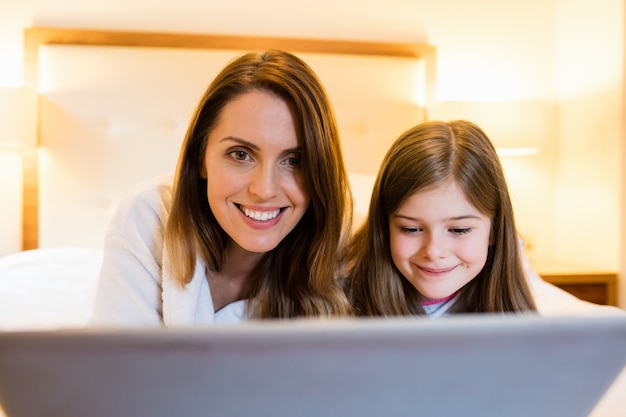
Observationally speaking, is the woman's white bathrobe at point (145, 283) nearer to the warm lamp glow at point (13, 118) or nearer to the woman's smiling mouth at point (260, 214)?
the woman's smiling mouth at point (260, 214)

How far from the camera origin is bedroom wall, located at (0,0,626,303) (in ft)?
8.57

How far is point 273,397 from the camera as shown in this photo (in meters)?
0.42

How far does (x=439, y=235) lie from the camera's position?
1.12 metres

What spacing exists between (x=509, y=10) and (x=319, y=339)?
2961 millimetres

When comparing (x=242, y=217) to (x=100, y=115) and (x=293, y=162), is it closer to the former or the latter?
(x=293, y=162)

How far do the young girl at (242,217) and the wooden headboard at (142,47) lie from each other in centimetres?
152

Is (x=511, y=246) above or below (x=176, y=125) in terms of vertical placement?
below

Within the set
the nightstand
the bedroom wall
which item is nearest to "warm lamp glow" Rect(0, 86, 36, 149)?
the bedroom wall

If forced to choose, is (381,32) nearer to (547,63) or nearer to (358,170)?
(358,170)

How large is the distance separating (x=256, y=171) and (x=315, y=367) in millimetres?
680

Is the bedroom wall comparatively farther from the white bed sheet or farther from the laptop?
the laptop

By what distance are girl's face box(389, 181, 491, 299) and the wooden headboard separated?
5.51 ft

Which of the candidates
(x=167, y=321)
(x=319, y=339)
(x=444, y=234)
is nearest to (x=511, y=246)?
(x=444, y=234)

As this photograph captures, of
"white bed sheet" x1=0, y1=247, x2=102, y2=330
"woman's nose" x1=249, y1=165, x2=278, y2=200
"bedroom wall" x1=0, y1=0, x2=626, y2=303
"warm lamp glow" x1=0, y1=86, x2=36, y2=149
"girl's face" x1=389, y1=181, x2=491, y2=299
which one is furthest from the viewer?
"bedroom wall" x1=0, y1=0, x2=626, y2=303
